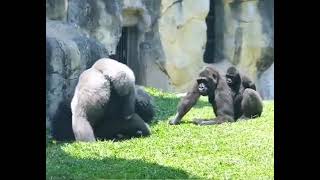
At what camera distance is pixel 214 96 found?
24.0 feet

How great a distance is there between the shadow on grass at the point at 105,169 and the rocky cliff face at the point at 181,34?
419cm

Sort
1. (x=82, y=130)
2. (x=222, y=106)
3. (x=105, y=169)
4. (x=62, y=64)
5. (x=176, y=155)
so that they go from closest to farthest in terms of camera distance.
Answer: (x=105, y=169)
(x=176, y=155)
(x=82, y=130)
(x=62, y=64)
(x=222, y=106)

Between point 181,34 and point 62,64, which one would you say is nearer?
point 62,64

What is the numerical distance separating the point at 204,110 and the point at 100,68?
299cm

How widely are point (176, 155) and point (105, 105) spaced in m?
0.97

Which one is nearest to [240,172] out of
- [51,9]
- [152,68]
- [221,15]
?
[51,9]

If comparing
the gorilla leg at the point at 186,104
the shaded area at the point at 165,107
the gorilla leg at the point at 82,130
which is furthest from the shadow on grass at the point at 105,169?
the gorilla leg at the point at 186,104

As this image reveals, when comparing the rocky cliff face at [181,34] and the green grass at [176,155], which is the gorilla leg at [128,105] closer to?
the green grass at [176,155]

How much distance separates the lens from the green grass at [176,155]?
4.46 m

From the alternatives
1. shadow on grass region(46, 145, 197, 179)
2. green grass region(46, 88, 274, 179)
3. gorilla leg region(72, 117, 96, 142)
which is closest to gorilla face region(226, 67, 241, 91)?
green grass region(46, 88, 274, 179)

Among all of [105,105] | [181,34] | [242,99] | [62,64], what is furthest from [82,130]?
[181,34]

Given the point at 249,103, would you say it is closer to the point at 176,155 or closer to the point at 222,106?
the point at 222,106

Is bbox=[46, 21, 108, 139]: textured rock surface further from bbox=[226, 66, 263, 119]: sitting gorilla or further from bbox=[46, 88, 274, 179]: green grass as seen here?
bbox=[226, 66, 263, 119]: sitting gorilla
